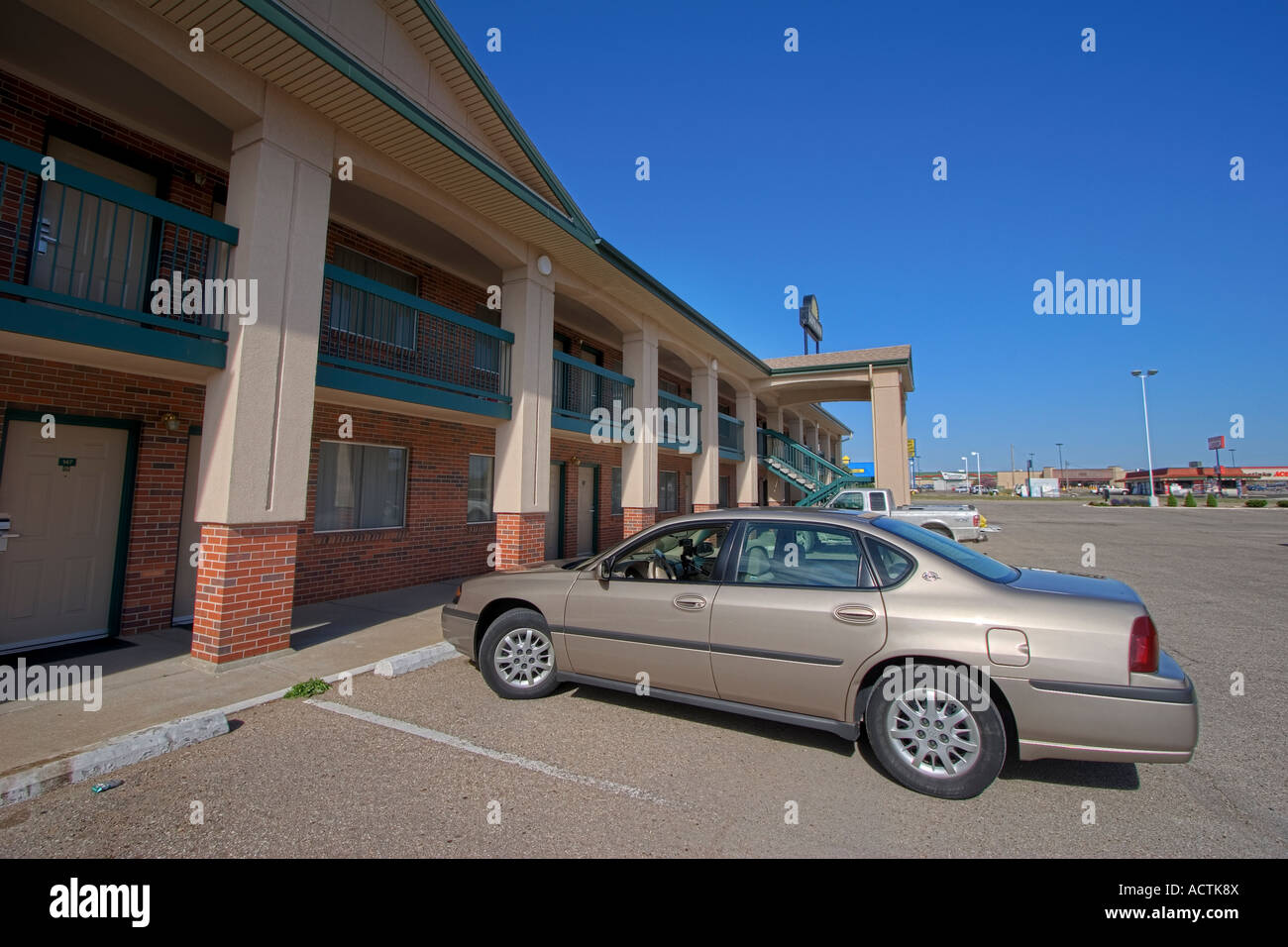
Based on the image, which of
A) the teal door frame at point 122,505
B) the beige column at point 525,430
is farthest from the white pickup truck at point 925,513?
the teal door frame at point 122,505

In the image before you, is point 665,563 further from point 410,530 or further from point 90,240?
point 90,240

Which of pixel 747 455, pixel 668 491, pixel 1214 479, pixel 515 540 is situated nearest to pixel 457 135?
pixel 515 540

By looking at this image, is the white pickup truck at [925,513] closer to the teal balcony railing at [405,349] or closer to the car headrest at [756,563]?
the teal balcony railing at [405,349]

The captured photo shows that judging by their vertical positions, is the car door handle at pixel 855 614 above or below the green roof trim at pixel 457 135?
below

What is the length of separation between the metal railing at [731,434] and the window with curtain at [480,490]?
23.7 feet

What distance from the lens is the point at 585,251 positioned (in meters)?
9.11

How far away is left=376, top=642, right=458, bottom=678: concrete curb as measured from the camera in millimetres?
5223

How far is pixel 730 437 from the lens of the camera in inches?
659

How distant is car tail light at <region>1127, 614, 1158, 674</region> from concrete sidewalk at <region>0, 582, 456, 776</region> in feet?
18.8

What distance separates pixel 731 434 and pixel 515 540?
9706mm

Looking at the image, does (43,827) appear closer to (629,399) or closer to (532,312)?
(532,312)

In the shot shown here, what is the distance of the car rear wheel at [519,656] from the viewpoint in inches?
182

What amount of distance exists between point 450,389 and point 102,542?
397 centimetres

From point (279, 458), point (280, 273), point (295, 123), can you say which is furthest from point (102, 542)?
point (295, 123)
